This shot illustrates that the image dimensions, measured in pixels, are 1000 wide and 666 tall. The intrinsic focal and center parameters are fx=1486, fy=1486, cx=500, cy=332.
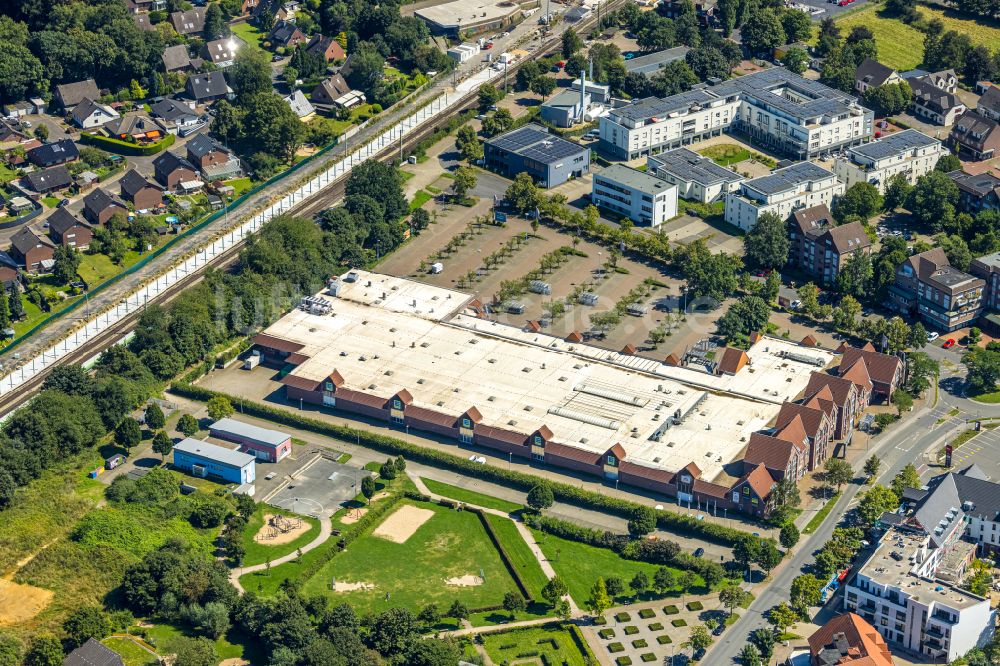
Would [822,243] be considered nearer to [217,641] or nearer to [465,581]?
[465,581]

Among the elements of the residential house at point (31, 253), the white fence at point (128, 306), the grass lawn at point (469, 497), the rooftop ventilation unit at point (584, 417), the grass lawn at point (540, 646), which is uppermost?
the residential house at point (31, 253)

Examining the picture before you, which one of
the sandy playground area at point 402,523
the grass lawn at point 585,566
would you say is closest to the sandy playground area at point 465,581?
the grass lawn at point 585,566

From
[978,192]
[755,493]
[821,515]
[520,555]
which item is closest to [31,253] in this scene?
[520,555]

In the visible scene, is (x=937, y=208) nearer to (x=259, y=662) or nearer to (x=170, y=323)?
(x=170, y=323)

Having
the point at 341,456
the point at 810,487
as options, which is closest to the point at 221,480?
the point at 341,456

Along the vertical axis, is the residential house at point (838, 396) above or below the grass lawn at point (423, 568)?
above

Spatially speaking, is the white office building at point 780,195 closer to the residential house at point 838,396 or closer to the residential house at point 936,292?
the residential house at point 936,292
